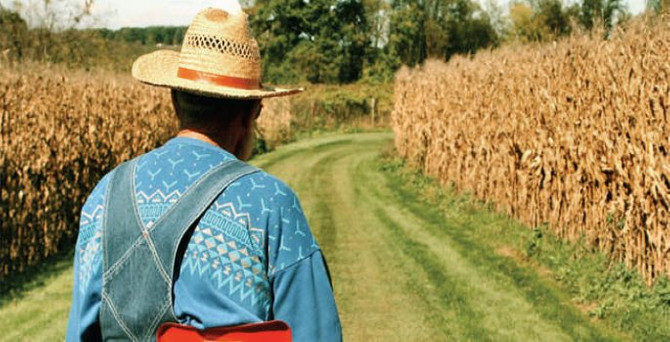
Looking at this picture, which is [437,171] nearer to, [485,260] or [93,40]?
[485,260]

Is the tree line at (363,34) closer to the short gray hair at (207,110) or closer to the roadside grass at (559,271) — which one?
the roadside grass at (559,271)

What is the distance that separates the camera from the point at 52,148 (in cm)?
972

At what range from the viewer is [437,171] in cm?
1466

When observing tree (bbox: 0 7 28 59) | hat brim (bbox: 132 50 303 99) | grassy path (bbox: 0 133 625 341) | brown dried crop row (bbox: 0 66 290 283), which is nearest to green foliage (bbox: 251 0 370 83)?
tree (bbox: 0 7 28 59)

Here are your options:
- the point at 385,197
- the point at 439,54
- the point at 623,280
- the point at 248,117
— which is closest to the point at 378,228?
the point at 385,197

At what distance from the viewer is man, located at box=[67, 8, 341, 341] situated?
6.56 ft

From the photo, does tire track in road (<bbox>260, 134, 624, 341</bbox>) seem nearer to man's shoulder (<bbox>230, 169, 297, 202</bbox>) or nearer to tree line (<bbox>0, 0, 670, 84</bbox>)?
man's shoulder (<bbox>230, 169, 297, 202</bbox>)

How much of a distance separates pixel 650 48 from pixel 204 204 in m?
6.19

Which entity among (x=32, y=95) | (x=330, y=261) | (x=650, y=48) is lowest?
(x=330, y=261)

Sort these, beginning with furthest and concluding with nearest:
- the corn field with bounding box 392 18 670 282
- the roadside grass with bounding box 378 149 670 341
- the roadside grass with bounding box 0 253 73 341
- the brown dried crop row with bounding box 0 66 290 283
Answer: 1. the brown dried crop row with bounding box 0 66 290 283
2. the corn field with bounding box 392 18 670 282
3. the roadside grass with bounding box 0 253 73 341
4. the roadside grass with bounding box 378 149 670 341

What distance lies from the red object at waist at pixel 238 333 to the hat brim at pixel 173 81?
0.70m

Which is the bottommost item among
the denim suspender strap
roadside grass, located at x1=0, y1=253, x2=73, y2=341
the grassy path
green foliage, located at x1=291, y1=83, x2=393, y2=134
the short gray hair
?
roadside grass, located at x1=0, y1=253, x2=73, y2=341

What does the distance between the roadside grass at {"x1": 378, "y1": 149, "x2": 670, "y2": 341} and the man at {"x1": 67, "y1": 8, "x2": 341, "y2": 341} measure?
5.20 m

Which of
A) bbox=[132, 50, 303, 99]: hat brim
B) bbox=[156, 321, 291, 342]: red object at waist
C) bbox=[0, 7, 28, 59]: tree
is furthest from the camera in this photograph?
bbox=[0, 7, 28, 59]: tree
